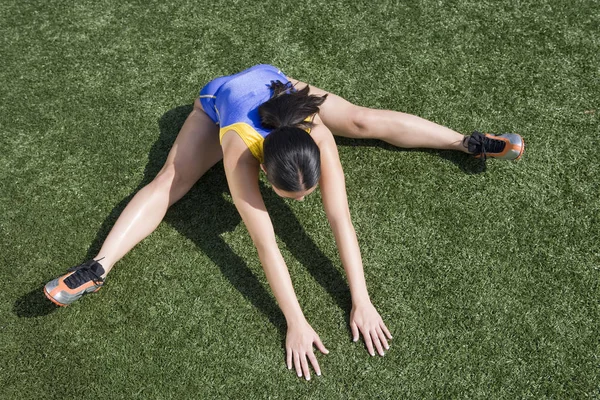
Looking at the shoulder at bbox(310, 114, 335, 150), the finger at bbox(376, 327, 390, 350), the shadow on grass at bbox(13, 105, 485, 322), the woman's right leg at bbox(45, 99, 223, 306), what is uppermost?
the shoulder at bbox(310, 114, 335, 150)

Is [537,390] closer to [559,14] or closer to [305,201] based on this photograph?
[305,201]

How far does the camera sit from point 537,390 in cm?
296

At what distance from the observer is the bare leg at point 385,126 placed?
3578 mm

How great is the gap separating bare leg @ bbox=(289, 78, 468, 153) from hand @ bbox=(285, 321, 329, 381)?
4.50 feet

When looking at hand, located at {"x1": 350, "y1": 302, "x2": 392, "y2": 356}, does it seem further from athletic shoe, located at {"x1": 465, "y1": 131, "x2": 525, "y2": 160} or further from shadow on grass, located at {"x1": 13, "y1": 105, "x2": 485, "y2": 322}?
athletic shoe, located at {"x1": 465, "y1": 131, "x2": 525, "y2": 160}

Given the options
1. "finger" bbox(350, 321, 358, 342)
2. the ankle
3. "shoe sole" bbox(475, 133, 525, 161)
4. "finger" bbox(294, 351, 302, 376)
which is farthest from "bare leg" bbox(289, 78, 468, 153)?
the ankle

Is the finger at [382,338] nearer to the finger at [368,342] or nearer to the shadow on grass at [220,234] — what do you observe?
the finger at [368,342]

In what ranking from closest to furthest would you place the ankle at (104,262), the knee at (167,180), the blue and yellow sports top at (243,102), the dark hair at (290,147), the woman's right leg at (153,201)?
1. the dark hair at (290,147)
2. the blue and yellow sports top at (243,102)
3. the woman's right leg at (153,201)
4. the ankle at (104,262)
5. the knee at (167,180)

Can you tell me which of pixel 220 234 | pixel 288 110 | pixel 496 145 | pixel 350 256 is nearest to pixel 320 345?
pixel 350 256

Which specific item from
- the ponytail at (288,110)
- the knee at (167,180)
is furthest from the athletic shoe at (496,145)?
the knee at (167,180)

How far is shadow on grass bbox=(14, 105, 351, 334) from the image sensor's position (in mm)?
3332

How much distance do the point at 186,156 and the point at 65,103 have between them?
51.3 inches

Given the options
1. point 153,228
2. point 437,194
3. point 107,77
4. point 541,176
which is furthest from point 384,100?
point 107,77

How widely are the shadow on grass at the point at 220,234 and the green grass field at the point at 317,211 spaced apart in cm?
1
